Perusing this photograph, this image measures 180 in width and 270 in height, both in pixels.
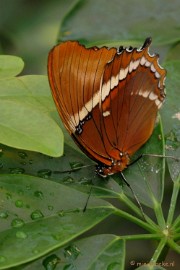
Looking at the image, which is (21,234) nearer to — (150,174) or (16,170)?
(16,170)

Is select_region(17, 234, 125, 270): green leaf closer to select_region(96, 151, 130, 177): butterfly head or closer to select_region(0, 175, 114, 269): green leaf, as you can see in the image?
select_region(0, 175, 114, 269): green leaf

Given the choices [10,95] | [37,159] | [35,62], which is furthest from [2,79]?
[35,62]

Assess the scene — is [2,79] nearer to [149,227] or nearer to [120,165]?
[120,165]

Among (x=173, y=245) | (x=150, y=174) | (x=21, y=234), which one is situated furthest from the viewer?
(x=150, y=174)

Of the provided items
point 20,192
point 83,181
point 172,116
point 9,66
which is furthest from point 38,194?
point 172,116

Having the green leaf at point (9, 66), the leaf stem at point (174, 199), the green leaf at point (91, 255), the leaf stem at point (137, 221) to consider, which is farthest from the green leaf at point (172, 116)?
the green leaf at point (9, 66)

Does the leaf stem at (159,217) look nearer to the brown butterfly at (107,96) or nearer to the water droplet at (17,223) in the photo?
the brown butterfly at (107,96)

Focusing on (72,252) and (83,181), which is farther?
(83,181)
